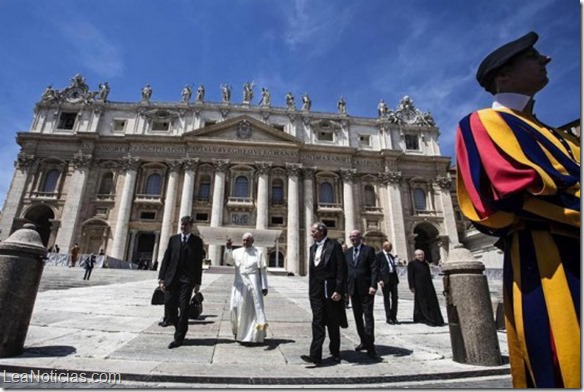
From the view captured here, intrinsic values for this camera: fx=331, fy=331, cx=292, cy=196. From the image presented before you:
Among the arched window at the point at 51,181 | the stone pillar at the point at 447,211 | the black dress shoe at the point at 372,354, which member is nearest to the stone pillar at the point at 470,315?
the black dress shoe at the point at 372,354

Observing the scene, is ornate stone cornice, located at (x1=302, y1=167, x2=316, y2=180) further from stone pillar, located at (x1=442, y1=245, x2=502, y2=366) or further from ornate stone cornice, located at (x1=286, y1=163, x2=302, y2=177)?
stone pillar, located at (x1=442, y1=245, x2=502, y2=366)

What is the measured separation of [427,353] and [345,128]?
3469 centimetres

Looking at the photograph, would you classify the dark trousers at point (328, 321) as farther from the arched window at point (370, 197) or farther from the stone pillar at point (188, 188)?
the arched window at point (370, 197)

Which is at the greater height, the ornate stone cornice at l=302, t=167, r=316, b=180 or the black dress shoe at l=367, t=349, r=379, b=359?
the ornate stone cornice at l=302, t=167, r=316, b=180

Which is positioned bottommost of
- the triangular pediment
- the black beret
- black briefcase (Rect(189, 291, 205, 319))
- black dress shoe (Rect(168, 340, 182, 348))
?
black dress shoe (Rect(168, 340, 182, 348))

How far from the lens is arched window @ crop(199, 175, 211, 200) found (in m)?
33.1

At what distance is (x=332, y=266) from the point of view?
4.75m

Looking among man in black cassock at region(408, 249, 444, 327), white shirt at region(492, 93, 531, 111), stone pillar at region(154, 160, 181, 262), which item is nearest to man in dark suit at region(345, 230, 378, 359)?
man in black cassock at region(408, 249, 444, 327)

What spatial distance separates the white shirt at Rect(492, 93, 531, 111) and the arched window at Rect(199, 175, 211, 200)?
1286 inches

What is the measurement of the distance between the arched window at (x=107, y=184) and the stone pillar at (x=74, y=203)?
1.50 metres

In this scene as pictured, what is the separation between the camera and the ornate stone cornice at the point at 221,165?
108ft

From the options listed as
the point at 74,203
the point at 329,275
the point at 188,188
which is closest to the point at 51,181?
the point at 74,203

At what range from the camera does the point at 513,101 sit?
171 cm

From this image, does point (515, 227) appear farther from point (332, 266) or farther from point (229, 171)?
point (229, 171)
